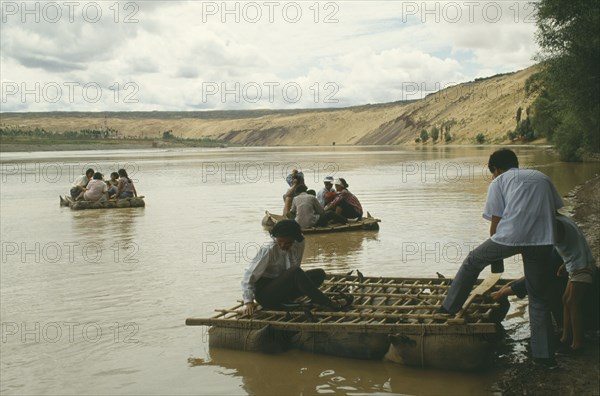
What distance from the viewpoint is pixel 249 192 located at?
90.2 ft

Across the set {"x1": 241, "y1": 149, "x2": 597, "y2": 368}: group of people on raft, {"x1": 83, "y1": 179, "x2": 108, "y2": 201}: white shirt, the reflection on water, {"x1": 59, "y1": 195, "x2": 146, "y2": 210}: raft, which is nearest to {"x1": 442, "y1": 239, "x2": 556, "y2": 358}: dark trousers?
{"x1": 241, "y1": 149, "x2": 597, "y2": 368}: group of people on raft

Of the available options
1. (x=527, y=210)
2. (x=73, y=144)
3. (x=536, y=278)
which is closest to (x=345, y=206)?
(x=536, y=278)

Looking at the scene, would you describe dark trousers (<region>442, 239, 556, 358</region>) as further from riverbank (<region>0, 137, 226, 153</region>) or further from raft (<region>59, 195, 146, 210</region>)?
riverbank (<region>0, 137, 226, 153</region>)

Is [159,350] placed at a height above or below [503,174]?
below

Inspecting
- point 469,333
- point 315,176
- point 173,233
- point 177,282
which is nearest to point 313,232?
point 173,233

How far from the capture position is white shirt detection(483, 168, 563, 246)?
5.94 m

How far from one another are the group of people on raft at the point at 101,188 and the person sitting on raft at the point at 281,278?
14805 mm

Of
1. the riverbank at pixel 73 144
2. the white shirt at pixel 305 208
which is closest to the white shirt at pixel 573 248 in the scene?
the white shirt at pixel 305 208

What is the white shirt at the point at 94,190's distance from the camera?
71.8ft

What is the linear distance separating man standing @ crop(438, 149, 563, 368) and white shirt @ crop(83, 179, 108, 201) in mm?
17425

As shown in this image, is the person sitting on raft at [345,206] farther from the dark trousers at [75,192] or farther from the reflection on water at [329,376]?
the dark trousers at [75,192]

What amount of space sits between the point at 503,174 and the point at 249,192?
21.7 metres

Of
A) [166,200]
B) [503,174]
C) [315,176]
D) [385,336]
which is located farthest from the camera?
[315,176]

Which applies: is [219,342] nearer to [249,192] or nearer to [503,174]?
[503,174]
